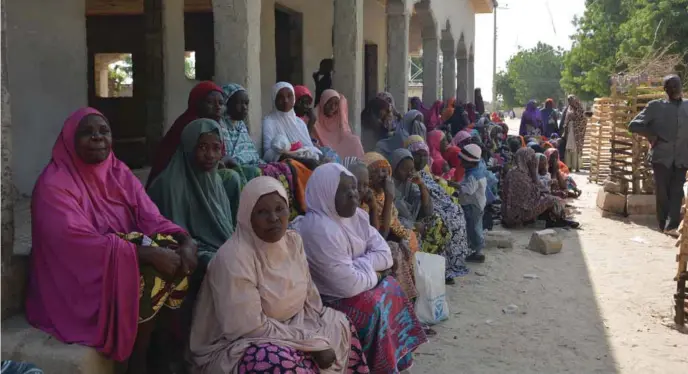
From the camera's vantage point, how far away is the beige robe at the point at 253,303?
9.52 feet

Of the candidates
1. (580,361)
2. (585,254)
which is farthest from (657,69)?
(580,361)

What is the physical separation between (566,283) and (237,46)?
3.83m

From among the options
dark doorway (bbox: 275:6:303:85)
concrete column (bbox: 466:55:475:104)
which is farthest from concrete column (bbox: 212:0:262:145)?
concrete column (bbox: 466:55:475:104)

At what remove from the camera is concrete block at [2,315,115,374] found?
2643 millimetres

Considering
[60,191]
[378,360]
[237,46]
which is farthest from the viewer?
[237,46]

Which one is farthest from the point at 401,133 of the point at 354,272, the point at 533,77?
the point at 533,77

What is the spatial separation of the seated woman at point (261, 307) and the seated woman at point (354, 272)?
0.96 feet

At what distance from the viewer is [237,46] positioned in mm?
4977

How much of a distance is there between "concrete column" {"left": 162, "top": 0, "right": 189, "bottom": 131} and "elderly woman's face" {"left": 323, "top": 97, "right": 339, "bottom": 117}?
72.7 inches

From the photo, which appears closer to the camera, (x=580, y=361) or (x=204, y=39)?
(x=580, y=361)

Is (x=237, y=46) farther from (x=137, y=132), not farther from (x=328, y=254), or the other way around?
(x=137, y=132)

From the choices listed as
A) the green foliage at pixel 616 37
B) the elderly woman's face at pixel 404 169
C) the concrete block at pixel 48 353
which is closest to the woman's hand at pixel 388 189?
the elderly woman's face at pixel 404 169

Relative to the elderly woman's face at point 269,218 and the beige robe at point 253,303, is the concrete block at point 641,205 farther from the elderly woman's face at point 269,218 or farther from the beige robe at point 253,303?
the elderly woman's face at point 269,218

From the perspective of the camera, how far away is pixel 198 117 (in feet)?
14.5
